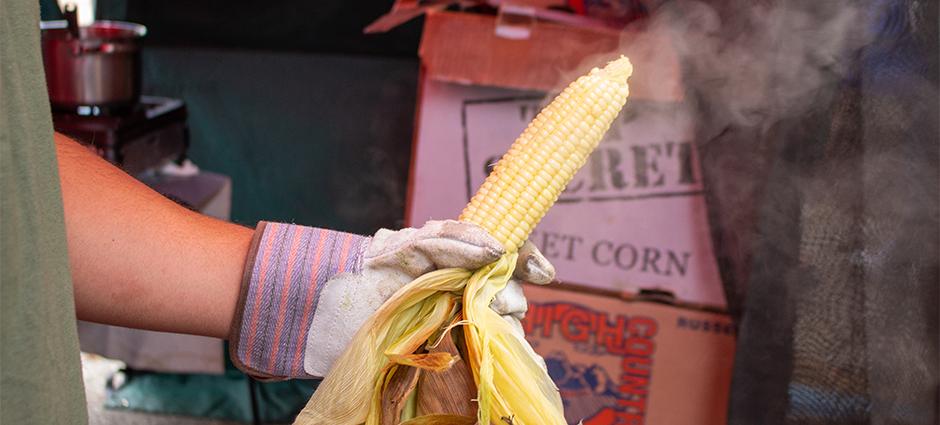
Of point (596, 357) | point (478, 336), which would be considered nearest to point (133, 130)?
point (596, 357)

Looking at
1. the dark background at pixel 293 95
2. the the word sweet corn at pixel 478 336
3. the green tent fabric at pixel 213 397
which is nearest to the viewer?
the the word sweet corn at pixel 478 336

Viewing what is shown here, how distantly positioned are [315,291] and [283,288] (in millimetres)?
45

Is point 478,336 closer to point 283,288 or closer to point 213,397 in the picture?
point 283,288

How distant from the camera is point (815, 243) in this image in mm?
2355

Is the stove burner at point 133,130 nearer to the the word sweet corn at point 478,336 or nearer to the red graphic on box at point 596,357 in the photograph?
the red graphic on box at point 596,357

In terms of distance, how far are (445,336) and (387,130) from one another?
2365mm

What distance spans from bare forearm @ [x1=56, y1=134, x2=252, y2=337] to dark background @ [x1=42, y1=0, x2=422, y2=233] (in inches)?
87.6

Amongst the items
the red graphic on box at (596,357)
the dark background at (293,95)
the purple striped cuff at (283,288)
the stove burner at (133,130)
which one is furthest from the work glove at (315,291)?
the dark background at (293,95)

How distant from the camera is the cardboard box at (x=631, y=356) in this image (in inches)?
108

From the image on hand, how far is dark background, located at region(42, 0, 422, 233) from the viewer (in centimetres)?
353

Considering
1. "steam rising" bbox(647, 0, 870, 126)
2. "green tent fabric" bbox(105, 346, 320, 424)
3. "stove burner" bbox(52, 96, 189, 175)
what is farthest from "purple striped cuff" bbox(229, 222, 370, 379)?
"green tent fabric" bbox(105, 346, 320, 424)

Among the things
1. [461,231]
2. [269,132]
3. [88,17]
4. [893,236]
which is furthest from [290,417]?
[461,231]

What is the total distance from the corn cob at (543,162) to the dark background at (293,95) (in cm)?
216

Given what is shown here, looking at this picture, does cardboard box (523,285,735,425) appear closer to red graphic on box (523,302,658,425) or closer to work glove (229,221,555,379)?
red graphic on box (523,302,658,425)
